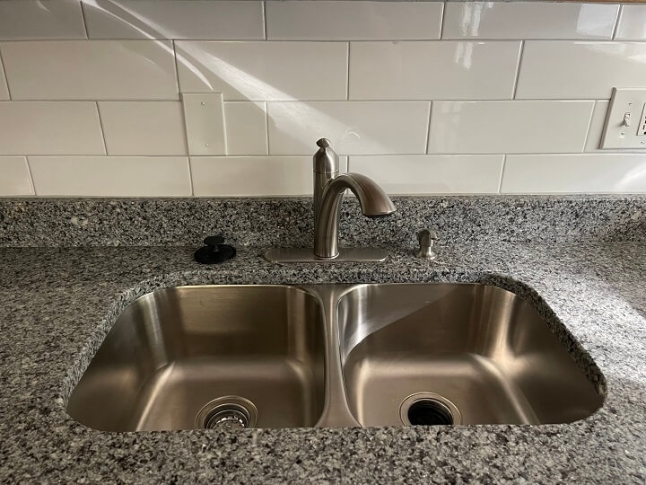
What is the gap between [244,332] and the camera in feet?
2.93

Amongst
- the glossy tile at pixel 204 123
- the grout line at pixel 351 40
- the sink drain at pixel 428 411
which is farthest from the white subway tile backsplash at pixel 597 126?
the glossy tile at pixel 204 123

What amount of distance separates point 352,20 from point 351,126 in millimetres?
174

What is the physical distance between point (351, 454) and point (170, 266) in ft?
1.63

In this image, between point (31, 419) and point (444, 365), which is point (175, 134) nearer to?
point (31, 419)

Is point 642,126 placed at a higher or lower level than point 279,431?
higher

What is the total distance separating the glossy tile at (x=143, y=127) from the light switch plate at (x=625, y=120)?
775 mm

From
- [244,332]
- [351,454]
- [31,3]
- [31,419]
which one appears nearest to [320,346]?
[244,332]

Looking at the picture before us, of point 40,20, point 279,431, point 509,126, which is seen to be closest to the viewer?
point 279,431

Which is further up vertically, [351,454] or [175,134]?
[175,134]

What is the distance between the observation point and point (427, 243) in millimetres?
890

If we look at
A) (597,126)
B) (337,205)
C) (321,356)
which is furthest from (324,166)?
(597,126)

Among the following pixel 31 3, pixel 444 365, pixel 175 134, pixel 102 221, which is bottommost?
pixel 444 365

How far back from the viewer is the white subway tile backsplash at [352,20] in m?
0.78

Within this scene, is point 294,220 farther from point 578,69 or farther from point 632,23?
point 632,23
